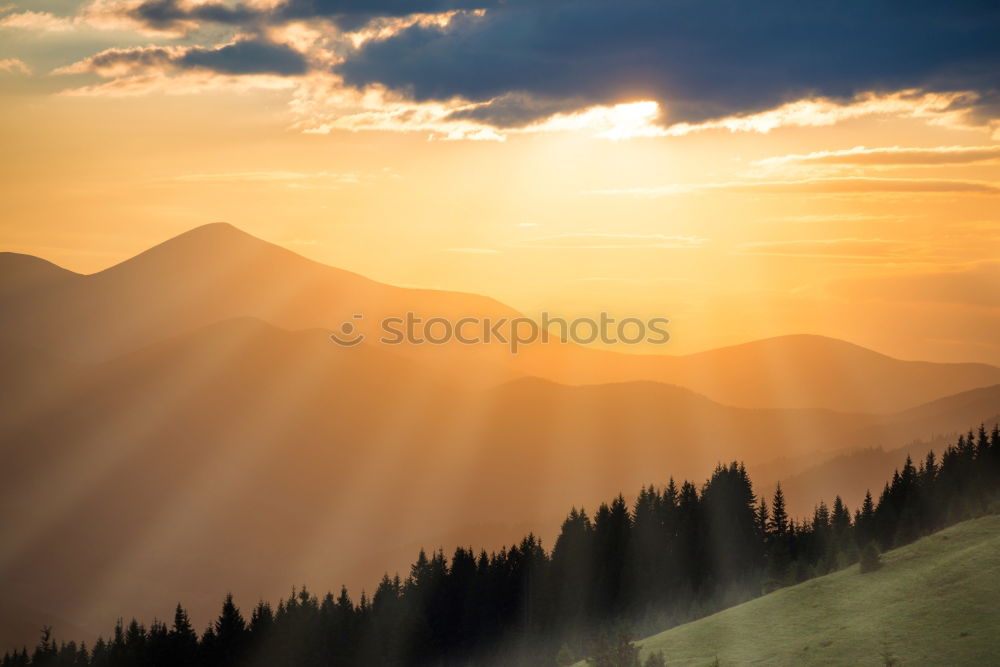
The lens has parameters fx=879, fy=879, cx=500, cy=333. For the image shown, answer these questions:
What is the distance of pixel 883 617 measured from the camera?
49.3 meters

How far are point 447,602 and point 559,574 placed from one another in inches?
453

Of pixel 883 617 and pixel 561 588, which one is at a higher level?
pixel 561 588

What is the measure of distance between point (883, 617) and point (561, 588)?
41.4 m

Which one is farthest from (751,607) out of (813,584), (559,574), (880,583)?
(559,574)

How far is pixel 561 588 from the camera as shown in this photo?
86625mm

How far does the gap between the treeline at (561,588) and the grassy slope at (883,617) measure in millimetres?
19832

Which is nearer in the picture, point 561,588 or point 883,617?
point 883,617

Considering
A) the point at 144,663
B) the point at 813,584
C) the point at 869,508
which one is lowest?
the point at 144,663

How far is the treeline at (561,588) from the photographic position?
81688 millimetres

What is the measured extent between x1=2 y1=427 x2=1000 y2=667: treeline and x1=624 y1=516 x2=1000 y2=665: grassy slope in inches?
781

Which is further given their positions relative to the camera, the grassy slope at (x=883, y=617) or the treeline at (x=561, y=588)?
the treeline at (x=561, y=588)

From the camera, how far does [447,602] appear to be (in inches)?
3452

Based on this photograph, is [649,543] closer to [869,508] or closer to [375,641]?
[869,508]

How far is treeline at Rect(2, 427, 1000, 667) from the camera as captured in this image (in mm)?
81688
